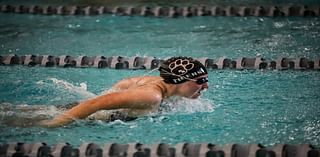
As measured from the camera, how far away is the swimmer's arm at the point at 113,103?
139 inches

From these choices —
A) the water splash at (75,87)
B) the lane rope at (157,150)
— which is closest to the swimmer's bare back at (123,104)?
the lane rope at (157,150)

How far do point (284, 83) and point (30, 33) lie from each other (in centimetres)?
256

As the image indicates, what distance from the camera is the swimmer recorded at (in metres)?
3.55

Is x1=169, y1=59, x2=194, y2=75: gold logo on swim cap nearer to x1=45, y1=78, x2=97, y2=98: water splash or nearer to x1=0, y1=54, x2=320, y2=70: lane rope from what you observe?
x1=45, y1=78, x2=97, y2=98: water splash

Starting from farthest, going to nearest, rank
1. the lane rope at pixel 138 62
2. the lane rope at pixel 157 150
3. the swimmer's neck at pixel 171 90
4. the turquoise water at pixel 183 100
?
the lane rope at pixel 138 62 < the swimmer's neck at pixel 171 90 < the turquoise water at pixel 183 100 < the lane rope at pixel 157 150

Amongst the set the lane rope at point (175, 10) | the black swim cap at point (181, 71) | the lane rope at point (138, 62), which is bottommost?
the black swim cap at point (181, 71)

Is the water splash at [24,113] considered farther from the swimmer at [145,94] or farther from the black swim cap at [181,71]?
the black swim cap at [181,71]

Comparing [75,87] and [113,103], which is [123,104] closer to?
[113,103]

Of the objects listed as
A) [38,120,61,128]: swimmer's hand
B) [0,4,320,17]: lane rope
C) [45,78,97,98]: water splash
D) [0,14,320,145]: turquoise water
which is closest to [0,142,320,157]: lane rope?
[0,14,320,145]: turquoise water

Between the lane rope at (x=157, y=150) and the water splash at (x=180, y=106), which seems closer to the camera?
the lane rope at (x=157, y=150)

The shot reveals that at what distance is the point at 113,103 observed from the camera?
354 centimetres

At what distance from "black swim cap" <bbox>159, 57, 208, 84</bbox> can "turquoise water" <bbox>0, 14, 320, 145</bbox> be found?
5.8 inches

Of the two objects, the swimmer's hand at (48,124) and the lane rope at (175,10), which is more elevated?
the lane rope at (175,10)

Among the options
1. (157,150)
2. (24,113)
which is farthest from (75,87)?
(157,150)
